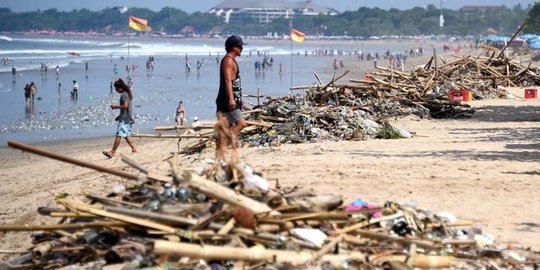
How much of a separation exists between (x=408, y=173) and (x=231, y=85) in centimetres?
234

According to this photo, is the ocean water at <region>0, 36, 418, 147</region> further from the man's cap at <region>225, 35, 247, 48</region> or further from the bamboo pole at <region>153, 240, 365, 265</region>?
the bamboo pole at <region>153, 240, 365, 265</region>

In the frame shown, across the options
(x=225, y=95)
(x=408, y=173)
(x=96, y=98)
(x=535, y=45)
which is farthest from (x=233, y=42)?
(x=535, y=45)

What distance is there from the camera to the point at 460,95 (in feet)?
77.7

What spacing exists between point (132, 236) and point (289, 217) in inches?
45.4

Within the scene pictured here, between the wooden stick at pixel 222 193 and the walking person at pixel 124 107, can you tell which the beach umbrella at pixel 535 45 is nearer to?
the walking person at pixel 124 107

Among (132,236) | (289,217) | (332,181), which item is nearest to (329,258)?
(289,217)

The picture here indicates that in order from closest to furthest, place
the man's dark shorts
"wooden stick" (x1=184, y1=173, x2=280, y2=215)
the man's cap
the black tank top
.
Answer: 1. "wooden stick" (x1=184, y1=173, x2=280, y2=215)
2. the man's cap
3. the black tank top
4. the man's dark shorts

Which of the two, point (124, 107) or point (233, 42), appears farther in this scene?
point (124, 107)

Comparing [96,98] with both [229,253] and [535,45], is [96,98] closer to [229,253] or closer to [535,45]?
[535,45]

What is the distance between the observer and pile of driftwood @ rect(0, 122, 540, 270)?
6.64m

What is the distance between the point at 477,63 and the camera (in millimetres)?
27031

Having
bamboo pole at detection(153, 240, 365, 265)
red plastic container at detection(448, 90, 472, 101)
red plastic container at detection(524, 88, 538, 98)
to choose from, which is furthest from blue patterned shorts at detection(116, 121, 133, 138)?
red plastic container at detection(524, 88, 538, 98)

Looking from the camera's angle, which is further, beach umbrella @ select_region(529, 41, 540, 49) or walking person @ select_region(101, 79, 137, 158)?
beach umbrella @ select_region(529, 41, 540, 49)

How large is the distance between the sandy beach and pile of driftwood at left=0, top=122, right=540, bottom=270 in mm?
706
